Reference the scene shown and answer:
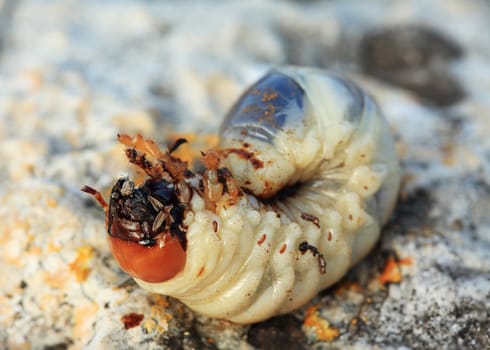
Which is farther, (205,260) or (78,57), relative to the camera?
(78,57)

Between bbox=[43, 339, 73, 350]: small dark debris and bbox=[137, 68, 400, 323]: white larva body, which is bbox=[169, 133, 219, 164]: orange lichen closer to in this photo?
bbox=[137, 68, 400, 323]: white larva body

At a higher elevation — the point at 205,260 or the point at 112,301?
the point at 205,260

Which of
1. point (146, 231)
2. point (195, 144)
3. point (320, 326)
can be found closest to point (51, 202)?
point (195, 144)

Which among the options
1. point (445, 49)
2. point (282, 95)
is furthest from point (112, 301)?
point (445, 49)

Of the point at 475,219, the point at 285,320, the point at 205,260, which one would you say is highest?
the point at 205,260

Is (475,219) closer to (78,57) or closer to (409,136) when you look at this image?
(409,136)

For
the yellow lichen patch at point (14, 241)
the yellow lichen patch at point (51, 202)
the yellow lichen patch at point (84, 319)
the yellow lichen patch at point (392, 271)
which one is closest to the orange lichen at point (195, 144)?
the yellow lichen patch at point (51, 202)

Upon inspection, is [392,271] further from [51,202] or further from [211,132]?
[51,202]

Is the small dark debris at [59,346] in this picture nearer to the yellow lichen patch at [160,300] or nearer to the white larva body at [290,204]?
the yellow lichen patch at [160,300]
